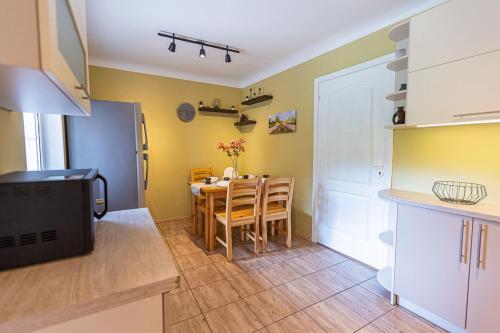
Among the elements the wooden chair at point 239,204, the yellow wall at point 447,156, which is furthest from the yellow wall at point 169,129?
the yellow wall at point 447,156

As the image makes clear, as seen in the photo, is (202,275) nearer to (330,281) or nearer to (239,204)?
(239,204)

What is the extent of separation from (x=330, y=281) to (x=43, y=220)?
2.26 meters

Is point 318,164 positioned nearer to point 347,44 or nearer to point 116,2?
point 347,44

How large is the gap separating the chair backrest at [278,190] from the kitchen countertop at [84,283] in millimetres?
1942

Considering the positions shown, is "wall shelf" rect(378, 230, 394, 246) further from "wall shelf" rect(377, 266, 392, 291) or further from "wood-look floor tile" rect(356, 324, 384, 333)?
Answer: "wood-look floor tile" rect(356, 324, 384, 333)

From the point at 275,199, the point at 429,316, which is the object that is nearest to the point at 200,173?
the point at 275,199

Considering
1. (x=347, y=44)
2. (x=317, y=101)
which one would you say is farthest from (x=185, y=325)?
(x=347, y=44)

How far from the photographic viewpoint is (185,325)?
1702mm

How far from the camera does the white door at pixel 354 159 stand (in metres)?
2.37

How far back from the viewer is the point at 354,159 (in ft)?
8.61

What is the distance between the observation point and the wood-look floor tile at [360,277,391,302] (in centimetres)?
205

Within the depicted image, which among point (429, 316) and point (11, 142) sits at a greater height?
point (11, 142)

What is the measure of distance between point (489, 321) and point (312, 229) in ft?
6.09

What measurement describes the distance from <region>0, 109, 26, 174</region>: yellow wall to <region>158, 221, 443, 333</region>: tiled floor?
4.47ft
